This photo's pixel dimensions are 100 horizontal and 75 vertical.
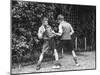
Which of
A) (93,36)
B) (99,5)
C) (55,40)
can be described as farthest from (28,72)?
(99,5)

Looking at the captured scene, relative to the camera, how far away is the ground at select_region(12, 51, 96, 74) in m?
3.20

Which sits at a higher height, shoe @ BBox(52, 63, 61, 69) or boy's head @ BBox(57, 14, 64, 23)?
boy's head @ BBox(57, 14, 64, 23)

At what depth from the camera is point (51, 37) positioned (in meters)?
3.36

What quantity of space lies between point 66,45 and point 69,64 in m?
0.35

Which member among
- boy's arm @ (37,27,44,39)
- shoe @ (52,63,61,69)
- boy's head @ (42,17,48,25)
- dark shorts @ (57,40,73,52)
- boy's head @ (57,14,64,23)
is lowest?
shoe @ (52,63,61,69)

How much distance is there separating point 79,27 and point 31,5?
0.97 metres

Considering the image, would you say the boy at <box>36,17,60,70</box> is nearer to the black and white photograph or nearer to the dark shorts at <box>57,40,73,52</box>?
the black and white photograph

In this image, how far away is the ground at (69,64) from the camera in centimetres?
320

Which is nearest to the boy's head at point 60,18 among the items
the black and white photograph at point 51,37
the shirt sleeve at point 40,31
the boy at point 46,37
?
the black and white photograph at point 51,37

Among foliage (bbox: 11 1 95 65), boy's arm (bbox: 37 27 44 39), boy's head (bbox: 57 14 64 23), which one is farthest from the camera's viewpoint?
boy's head (bbox: 57 14 64 23)

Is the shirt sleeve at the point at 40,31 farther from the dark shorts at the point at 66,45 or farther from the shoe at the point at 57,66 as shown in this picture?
the shoe at the point at 57,66

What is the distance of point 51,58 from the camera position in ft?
10.9

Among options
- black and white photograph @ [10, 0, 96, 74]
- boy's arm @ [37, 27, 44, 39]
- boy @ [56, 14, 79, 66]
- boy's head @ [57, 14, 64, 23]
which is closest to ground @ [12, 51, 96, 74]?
black and white photograph @ [10, 0, 96, 74]

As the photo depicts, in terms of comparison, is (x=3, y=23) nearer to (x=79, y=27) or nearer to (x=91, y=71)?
(x=79, y=27)
